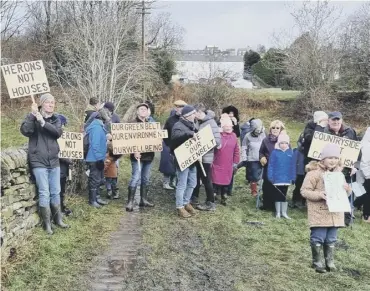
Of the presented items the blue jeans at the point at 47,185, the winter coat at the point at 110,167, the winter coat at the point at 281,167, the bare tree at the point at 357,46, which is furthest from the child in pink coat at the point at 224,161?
the bare tree at the point at 357,46

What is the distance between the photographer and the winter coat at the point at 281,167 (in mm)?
9586

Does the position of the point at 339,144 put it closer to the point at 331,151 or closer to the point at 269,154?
the point at 269,154

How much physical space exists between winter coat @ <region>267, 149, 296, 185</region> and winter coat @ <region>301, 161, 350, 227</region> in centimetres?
291

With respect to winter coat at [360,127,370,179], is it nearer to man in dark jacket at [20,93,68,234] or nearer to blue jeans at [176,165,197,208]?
blue jeans at [176,165,197,208]

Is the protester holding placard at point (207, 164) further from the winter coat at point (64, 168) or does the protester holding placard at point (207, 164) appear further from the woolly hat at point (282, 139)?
the winter coat at point (64, 168)

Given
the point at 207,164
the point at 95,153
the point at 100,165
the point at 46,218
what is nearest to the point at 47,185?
the point at 46,218

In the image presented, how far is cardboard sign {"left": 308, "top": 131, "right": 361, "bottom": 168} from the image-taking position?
9172 millimetres

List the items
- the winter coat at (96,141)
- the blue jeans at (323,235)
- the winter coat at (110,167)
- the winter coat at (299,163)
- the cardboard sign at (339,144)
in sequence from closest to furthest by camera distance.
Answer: the blue jeans at (323,235)
the cardboard sign at (339,144)
the winter coat at (96,141)
the winter coat at (299,163)
the winter coat at (110,167)

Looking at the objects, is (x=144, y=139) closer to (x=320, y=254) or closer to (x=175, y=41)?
(x=320, y=254)

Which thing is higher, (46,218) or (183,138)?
(183,138)

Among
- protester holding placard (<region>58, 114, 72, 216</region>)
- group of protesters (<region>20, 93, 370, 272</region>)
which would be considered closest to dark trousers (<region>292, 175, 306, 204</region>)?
group of protesters (<region>20, 93, 370, 272</region>)

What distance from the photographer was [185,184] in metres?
9.39

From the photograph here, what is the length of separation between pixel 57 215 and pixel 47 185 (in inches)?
24.7

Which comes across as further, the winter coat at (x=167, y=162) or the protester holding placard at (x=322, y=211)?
the winter coat at (x=167, y=162)
